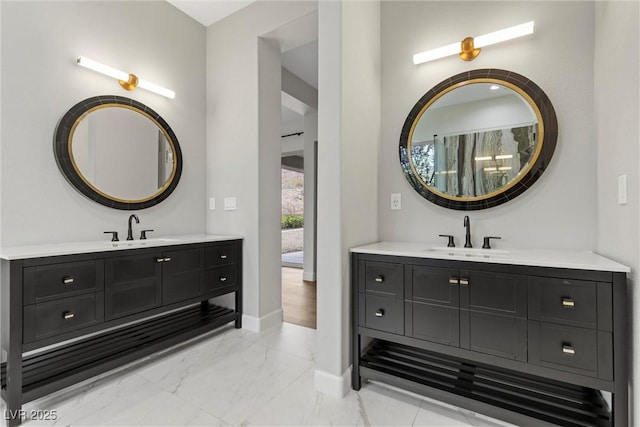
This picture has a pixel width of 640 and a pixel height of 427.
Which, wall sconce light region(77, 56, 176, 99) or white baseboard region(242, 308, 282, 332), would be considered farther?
white baseboard region(242, 308, 282, 332)

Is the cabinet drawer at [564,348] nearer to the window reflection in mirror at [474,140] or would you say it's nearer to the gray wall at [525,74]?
the gray wall at [525,74]

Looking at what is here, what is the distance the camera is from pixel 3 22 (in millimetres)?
1838

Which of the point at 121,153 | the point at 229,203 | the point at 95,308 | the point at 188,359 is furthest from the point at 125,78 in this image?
the point at 188,359

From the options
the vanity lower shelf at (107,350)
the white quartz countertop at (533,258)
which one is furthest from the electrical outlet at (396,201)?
the vanity lower shelf at (107,350)

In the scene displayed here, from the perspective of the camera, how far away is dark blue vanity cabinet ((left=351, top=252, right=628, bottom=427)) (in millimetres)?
1243

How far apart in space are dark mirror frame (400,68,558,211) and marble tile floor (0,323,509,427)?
1.23 m

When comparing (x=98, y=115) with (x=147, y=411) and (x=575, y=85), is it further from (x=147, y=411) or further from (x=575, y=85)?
(x=575, y=85)

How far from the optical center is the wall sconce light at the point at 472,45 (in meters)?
1.76

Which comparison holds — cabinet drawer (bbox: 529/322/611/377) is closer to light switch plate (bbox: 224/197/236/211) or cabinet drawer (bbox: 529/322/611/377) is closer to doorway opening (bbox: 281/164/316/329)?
doorway opening (bbox: 281/164/316/329)

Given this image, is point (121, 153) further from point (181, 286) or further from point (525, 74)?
point (525, 74)

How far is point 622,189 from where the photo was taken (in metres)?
1.29

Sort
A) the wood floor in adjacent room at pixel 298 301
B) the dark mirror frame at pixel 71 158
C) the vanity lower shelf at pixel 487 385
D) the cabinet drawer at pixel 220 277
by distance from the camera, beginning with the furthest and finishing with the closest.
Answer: the wood floor in adjacent room at pixel 298 301 → the cabinet drawer at pixel 220 277 → the dark mirror frame at pixel 71 158 → the vanity lower shelf at pixel 487 385

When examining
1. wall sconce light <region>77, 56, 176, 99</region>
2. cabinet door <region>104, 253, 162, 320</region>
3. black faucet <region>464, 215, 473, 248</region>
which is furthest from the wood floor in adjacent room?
wall sconce light <region>77, 56, 176, 99</region>

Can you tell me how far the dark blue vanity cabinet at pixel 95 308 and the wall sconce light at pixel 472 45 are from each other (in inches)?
84.6
